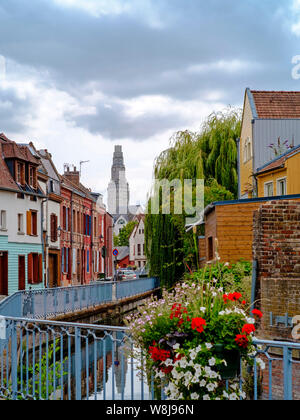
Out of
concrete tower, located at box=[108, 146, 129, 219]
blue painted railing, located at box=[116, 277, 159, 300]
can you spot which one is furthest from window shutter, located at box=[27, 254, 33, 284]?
concrete tower, located at box=[108, 146, 129, 219]

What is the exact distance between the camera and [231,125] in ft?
107

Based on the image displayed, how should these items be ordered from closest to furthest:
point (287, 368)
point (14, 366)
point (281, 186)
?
point (287, 368) → point (14, 366) → point (281, 186)

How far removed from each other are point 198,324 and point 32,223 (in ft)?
104

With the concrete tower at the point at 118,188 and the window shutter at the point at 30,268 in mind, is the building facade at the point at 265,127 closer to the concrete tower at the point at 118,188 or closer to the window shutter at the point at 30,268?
the window shutter at the point at 30,268

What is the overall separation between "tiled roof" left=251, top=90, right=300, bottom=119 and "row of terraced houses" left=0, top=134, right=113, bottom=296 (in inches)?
400

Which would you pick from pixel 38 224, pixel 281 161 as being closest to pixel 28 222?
pixel 38 224

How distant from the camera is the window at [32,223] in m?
33.9

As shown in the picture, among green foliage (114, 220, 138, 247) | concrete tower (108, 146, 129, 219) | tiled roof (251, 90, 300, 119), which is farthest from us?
concrete tower (108, 146, 129, 219)

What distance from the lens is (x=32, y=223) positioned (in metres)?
35.2

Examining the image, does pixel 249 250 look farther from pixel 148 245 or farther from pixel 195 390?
pixel 195 390

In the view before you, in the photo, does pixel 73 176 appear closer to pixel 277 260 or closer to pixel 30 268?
pixel 30 268

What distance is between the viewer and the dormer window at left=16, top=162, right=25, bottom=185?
108ft

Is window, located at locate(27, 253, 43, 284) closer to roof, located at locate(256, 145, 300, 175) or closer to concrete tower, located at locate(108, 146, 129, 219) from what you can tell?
roof, located at locate(256, 145, 300, 175)
